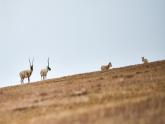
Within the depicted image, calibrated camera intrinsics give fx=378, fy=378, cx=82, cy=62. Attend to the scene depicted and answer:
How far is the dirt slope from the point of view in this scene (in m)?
10.8

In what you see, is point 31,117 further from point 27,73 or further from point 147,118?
point 27,73

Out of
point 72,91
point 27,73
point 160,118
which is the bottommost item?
point 160,118

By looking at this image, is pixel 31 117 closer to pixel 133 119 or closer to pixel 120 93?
pixel 120 93

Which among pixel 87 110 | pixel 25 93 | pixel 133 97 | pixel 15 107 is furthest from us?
pixel 25 93

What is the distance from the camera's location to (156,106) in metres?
11.2

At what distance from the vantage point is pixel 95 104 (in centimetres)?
1356

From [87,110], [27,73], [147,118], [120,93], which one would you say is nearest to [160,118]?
[147,118]

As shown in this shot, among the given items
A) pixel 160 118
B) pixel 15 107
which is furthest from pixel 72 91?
pixel 160 118

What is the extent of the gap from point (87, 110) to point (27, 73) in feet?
102

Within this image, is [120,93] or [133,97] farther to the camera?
[120,93]

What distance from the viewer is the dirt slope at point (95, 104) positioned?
424 inches

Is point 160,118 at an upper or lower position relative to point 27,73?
lower

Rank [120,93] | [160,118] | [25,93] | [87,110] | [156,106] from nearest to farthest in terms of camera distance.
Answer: [160,118] → [156,106] → [87,110] → [120,93] → [25,93]

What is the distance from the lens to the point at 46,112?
14.2 m
